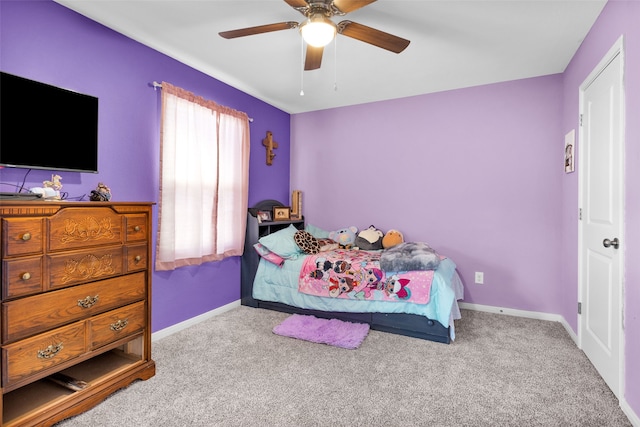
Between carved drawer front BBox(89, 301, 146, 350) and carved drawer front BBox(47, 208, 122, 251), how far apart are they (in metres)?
0.42

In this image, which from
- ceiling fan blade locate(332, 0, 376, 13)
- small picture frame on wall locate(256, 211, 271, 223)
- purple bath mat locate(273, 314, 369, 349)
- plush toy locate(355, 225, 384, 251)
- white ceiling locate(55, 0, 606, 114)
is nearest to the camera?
ceiling fan blade locate(332, 0, 376, 13)

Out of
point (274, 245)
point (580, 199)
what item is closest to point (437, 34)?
point (580, 199)

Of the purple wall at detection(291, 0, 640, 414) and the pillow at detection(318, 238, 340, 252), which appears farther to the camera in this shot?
the pillow at detection(318, 238, 340, 252)

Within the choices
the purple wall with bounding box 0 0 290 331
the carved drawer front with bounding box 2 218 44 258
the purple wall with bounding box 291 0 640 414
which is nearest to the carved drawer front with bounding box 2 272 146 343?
the carved drawer front with bounding box 2 218 44 258

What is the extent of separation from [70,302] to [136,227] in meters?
0.52

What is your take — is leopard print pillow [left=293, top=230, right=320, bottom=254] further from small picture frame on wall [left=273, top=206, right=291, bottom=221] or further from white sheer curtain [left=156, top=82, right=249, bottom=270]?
white sheer curtain [left=156, top=82, right=249, bottom=270]

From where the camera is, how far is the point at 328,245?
3.81m

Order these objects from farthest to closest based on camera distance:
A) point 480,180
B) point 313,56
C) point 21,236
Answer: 1. point 480,180
2. point 313,56
3. point 21,236

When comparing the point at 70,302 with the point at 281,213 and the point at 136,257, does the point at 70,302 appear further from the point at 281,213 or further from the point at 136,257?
the point at 281,213

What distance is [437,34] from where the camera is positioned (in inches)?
97.4

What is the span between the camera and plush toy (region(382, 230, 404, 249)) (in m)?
3.74

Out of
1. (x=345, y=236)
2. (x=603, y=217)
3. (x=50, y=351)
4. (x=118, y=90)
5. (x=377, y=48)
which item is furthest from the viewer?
(x=345, y=236)

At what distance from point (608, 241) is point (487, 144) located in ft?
5.75

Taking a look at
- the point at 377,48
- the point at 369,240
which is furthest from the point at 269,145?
the point at 377,48
